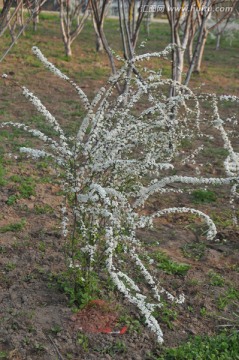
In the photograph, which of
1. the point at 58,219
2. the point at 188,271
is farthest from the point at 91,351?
the point at 58,219

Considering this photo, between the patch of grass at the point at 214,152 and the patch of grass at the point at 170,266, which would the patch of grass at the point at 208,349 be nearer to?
the patch of grass at the point at 170,266

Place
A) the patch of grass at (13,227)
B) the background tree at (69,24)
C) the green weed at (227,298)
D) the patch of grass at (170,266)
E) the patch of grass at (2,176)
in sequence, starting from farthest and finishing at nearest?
the background tree at (69,24) → the patch of grass at (2,176) → the patch of grass at (13,227) → the patch of grass at (170,266) → the green weed at (227,298)

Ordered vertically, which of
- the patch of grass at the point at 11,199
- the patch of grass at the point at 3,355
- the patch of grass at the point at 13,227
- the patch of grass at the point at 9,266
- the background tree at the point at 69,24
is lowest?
the patch of grass at the point at 3,355

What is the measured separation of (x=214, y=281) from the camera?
3990mm

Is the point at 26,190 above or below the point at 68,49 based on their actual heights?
below

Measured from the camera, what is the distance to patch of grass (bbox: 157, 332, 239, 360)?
314 centimetres

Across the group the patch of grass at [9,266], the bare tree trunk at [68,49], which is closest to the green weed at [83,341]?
the patch of grass at [9,266]

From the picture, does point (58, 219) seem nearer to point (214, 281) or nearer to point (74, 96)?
point (214, 281)

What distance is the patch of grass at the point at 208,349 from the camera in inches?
124

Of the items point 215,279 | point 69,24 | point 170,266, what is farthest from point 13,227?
point 69,24

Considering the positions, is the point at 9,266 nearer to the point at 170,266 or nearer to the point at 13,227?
the point at 13,227

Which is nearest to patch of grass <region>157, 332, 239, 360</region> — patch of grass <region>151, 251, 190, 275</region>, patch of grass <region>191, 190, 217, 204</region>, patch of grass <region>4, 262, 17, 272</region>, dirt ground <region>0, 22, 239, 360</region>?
dirt ground <region>0, 22, 239, 360</region>

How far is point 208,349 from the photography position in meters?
3.21

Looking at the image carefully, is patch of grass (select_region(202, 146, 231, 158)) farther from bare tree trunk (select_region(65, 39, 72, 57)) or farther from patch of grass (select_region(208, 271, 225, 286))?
bare tree trunk (select_region(65, 39, 72, 57))
